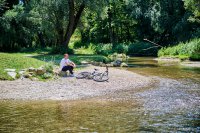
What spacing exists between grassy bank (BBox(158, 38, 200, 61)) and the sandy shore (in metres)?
24.2

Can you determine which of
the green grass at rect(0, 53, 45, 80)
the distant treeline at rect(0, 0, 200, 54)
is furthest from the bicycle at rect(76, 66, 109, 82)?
the distant treeline at rect(0, 0, 200, 54)

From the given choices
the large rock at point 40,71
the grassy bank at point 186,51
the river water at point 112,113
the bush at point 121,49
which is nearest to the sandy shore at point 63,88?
the river water at point 112,113

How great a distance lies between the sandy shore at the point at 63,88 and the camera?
69.9ft

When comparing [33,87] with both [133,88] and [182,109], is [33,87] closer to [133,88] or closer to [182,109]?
[133,88]

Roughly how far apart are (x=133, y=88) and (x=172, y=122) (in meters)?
9.93

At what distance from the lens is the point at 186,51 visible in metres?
53.3

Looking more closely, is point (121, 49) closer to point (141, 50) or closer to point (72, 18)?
point (141, 50)

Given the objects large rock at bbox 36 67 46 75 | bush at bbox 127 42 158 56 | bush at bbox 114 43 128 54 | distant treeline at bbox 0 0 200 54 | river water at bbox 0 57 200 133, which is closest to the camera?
river water at bbox 0 57 200 133

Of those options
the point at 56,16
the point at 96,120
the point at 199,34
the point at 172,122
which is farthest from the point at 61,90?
the point at 199,34

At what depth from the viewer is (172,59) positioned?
2087 inches

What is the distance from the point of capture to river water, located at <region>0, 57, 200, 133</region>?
14.1m

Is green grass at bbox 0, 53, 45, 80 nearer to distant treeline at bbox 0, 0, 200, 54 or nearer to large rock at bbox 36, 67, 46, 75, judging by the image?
large rock at bbox 36, 67, 46, 75

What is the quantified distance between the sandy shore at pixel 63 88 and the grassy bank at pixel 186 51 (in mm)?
24225

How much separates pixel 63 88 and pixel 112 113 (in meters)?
7.19
